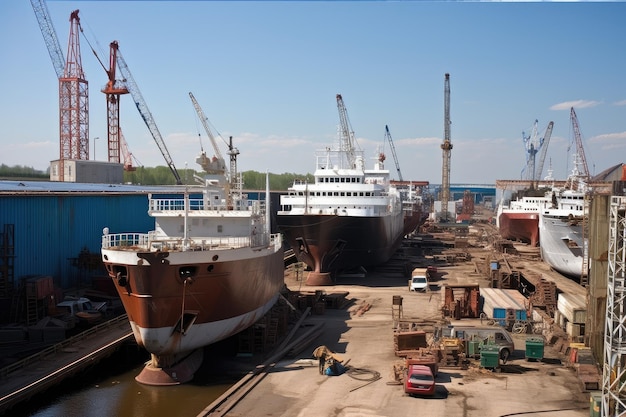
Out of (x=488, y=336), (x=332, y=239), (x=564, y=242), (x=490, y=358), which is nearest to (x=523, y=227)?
(x=564, y=242)

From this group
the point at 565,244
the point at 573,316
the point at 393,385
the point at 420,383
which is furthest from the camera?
the point at 565,244

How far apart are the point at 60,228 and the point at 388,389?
22.0 metres

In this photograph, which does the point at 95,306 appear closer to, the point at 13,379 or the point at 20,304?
the point at 20,304

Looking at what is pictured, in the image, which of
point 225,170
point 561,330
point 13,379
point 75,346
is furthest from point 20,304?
point 561,330

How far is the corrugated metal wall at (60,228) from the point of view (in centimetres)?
3006

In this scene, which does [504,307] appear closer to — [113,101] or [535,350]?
[535,350]

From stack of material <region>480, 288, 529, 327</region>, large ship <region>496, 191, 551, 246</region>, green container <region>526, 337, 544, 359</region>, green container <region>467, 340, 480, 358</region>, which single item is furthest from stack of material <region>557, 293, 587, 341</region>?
large ship <region>496, 191, 551, 246</region>

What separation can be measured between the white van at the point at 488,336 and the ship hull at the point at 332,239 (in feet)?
55.2

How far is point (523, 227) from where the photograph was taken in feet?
229

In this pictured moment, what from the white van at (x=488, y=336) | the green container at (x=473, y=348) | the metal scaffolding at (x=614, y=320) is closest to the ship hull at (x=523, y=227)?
the white van at (x=488, y=336)

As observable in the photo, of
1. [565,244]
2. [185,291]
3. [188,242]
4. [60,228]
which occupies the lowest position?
[185,291]

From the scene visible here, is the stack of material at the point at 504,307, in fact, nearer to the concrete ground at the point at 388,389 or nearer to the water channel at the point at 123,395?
the concrete ground at the point at 388,389

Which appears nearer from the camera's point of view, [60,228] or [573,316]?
[573,316]

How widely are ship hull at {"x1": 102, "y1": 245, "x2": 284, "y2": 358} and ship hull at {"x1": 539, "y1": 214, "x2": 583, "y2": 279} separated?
26199 mm
